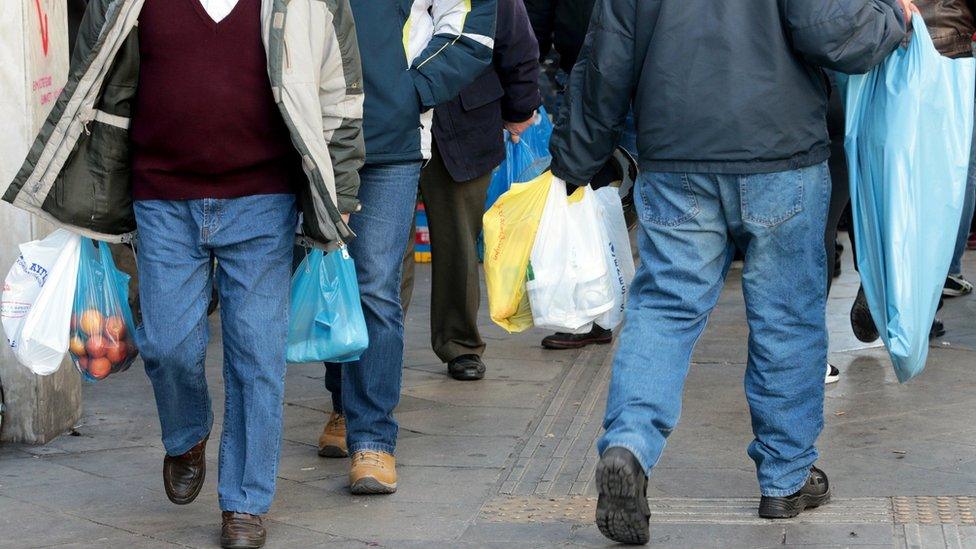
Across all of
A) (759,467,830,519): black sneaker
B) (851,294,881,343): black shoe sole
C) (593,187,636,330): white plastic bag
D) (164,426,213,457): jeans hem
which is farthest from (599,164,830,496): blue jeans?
(851,294,881,343): black shoe sole

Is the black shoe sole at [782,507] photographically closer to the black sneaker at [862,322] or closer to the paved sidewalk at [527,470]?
the paved sidewalk at [527,470]

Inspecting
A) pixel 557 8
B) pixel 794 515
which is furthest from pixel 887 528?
pixel 557 8

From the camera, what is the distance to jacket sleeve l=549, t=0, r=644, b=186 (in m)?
4.10

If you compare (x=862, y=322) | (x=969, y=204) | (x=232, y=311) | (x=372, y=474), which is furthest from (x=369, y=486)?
(x=969, y=204)

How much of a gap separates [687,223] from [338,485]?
5.08 feet

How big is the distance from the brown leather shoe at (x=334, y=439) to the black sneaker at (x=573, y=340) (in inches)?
71.5

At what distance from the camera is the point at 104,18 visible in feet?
13.1

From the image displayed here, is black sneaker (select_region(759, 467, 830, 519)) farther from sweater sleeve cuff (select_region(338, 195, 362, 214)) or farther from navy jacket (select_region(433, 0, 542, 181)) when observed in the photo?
navy jacket (select_region(433, 0, 542, 181))

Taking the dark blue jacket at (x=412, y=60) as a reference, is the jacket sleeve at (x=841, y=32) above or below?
above

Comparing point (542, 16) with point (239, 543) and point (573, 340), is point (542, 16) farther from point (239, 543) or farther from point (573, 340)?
point (239, 543)

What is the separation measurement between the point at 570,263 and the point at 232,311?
3.68 ft

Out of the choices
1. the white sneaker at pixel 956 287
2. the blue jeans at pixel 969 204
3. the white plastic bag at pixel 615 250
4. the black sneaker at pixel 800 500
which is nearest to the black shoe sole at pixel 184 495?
the white plastic bag at pixel 615 250

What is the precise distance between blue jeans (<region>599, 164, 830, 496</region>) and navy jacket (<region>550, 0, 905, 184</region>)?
0.08 metres

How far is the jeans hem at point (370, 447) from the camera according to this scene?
4781mm
